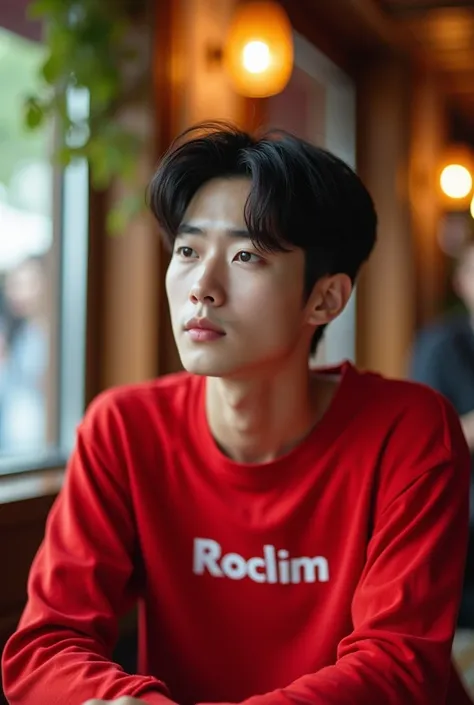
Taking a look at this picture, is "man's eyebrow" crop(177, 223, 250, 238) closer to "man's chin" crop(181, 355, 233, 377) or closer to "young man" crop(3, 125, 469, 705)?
"young man" crop(3, 125, 469, 705)

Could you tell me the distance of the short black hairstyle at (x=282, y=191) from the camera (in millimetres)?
1421

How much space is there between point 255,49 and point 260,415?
152 centimetres

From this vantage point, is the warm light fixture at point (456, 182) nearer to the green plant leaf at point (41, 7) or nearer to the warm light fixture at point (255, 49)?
Answer: the warm light fixture at point (255, 49)

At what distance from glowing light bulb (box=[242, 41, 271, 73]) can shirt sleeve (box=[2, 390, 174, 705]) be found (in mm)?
1434

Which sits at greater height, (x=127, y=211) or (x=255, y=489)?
(x=127, y=211)

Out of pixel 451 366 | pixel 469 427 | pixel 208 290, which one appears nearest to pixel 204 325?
pixel 208 290

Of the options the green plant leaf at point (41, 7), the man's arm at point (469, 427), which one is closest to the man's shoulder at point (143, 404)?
the green plant leaf at point (41, 7)

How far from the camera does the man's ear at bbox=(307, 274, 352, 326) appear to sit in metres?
1.54

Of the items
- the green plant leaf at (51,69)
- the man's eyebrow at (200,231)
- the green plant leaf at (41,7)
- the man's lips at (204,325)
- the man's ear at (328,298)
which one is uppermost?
the green plant leaf at (41,7)

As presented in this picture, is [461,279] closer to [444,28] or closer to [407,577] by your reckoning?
[444,28]

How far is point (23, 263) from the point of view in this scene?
8.16 ft

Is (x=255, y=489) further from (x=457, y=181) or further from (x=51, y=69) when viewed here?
(x=457, y=181)

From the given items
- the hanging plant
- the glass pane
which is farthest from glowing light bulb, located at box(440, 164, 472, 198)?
the glass pane

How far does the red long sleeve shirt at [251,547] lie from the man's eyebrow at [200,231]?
0.29m
